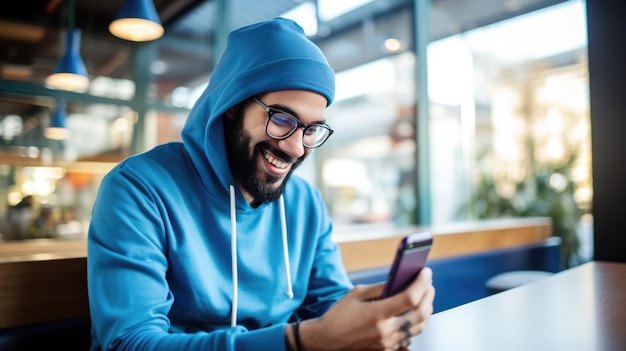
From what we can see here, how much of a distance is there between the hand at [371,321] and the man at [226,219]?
17 cm

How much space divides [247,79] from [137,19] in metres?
2.21

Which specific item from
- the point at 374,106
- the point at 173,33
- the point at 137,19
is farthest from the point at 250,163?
the point at 173,33

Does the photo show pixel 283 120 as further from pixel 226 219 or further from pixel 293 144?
pixel 226 219

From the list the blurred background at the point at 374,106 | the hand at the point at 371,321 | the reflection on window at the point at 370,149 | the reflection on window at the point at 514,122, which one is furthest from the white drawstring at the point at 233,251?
the reflection on window at the point at 370,149

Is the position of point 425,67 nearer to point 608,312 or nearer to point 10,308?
point 608,312

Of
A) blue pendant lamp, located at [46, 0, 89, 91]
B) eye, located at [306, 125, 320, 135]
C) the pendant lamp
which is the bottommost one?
eye, located at [306, 125, 320, 135]

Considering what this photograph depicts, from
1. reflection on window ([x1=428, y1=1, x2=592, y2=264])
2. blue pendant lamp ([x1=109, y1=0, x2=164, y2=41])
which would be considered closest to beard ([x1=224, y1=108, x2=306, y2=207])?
blue pendant lamp ([x1=109, y1=0, x2=164, y2=41])

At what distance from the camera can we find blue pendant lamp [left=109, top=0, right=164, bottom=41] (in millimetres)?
3018

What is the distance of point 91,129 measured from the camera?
5680mm

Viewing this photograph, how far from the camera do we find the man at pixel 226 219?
939 mm

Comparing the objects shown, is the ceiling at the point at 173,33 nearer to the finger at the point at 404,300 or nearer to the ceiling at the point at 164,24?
the ceiling at the point at 164,24

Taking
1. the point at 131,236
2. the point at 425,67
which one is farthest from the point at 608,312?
the point at 425,67

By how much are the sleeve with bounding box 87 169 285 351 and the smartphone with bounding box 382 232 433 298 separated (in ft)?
0.67

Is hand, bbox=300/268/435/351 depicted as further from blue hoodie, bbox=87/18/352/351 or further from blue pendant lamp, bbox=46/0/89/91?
blue pendant lamp, bbox=46/0/89/91
